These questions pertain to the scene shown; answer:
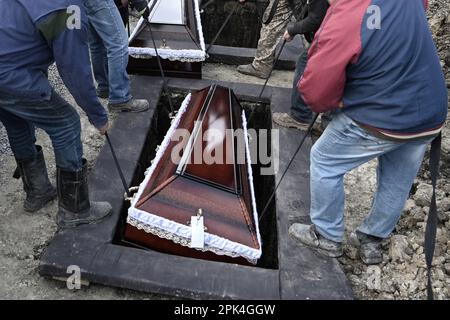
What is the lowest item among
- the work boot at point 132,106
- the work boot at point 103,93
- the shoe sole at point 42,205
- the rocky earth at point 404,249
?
the rocky earth at point 404,249

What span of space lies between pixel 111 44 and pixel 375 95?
2.36m

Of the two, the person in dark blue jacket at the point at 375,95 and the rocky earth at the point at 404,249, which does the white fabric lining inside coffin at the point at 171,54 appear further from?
the person in dark blue jacket at the point at 375,95

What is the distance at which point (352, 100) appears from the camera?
232 centimetres

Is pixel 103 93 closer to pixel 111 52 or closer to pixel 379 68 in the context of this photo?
pixel 111 52

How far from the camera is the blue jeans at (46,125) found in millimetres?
2404

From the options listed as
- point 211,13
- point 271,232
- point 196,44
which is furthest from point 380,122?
point 211,13

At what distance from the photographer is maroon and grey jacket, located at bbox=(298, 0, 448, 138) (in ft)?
6.81

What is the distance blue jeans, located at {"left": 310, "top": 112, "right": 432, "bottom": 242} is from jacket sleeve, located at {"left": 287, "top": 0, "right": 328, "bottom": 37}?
1331 mm

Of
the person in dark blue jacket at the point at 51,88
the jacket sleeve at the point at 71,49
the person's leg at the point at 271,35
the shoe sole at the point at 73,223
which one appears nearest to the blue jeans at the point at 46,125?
the person in dark blue jacket at the point at 51,88

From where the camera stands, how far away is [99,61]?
4.17m

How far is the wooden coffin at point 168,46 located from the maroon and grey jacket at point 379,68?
2.33 m

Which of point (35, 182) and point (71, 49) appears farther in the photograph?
point (35, 182)

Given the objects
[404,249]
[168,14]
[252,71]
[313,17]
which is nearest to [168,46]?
[168,14]

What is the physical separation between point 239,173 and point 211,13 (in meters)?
4.80
